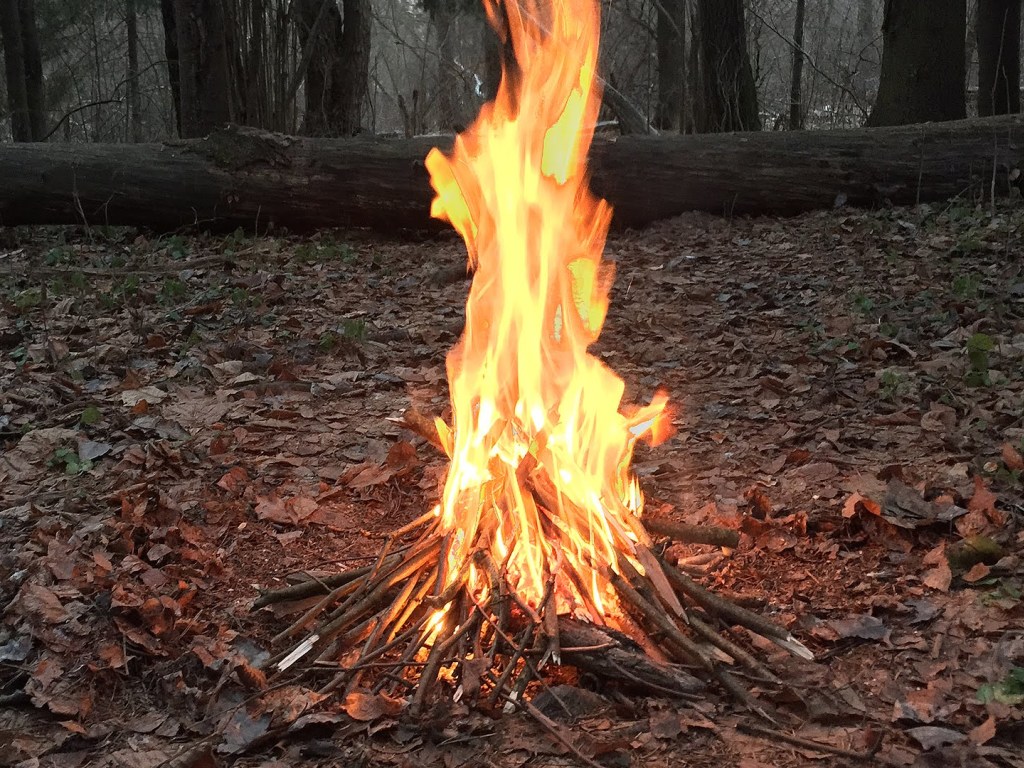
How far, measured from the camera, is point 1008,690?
2365mm

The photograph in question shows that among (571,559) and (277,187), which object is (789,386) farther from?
(277,187)

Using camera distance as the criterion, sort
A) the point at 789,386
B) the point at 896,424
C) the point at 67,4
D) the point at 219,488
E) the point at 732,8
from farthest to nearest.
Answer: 1. the point at 67,4
2. the point at 732,8
3. the point at 789,386
4. the point at 896,424
5. the point at 219,488

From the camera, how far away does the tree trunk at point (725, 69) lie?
9.70 m

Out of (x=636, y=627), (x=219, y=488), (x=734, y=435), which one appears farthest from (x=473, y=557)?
(x=734, y=435)

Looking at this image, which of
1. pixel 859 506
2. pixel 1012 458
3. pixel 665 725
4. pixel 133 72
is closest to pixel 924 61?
pixel 1012 458

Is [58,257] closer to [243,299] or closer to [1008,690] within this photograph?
[243,299]

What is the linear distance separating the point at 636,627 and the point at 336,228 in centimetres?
641

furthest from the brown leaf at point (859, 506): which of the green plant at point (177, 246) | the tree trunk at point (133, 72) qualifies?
the tree trunk at point (133, 72)

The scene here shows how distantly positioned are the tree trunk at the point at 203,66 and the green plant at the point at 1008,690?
28.7 ft

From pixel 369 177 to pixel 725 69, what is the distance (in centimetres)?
429

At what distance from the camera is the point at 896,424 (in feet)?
13.5

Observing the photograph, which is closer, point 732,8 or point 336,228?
point 336,228

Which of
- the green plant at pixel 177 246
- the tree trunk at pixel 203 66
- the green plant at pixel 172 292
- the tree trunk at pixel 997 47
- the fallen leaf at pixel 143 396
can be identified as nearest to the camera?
the fallen leaf at pixel 143 396

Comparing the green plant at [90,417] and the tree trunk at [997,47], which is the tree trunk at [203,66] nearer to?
the green plant at [90,417]
